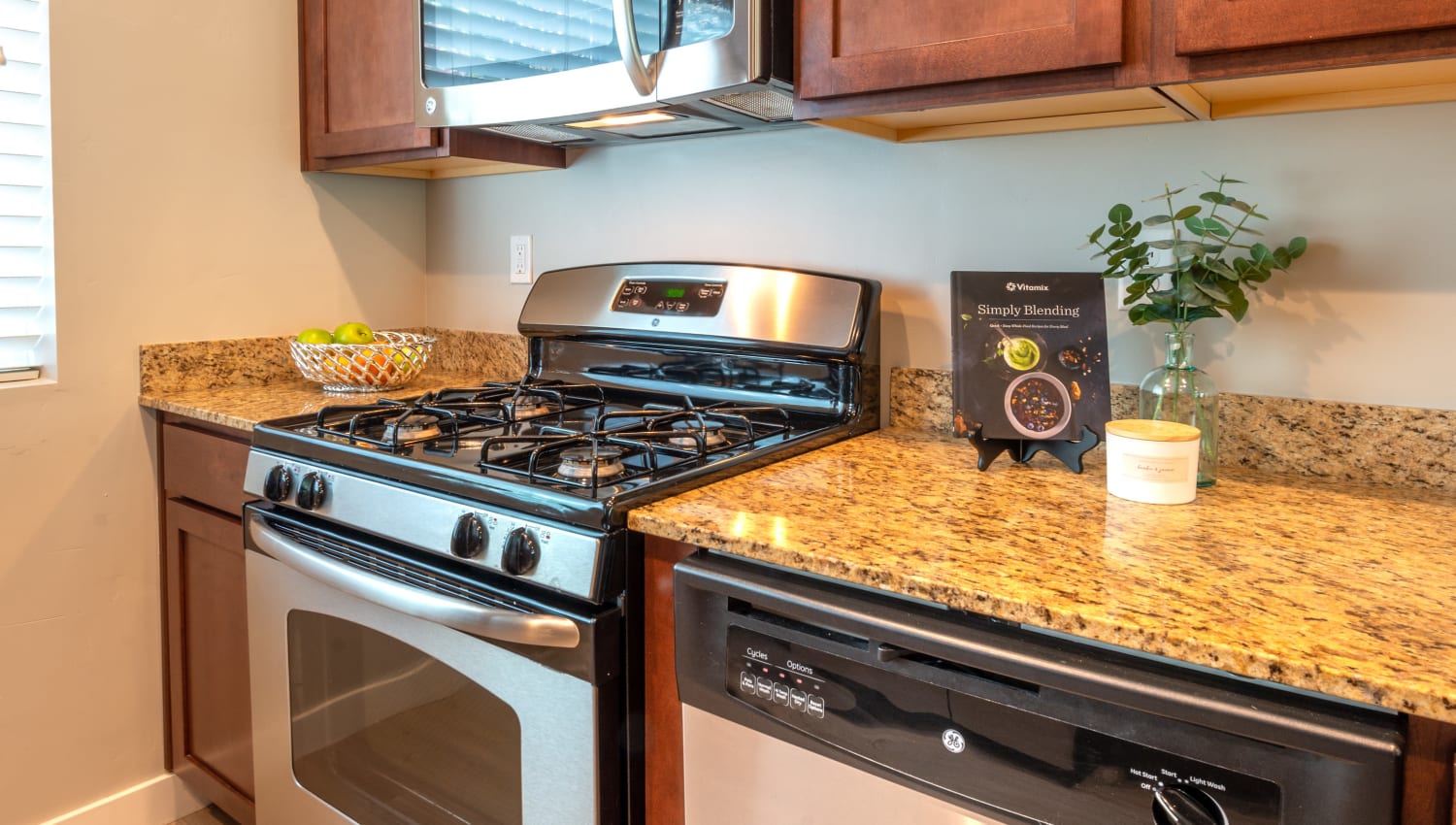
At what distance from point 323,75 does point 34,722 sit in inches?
54.3

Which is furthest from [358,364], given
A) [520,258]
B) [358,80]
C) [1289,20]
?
[1289,20]

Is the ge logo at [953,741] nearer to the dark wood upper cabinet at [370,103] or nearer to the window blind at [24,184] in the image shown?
the dark wood upper cabinet at [370,103]

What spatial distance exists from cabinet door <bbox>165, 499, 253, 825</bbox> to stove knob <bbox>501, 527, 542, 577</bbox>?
80 cm

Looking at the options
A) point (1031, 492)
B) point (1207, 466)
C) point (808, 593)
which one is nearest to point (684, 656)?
point (808, 593)

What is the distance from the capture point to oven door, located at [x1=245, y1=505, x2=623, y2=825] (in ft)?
3.54

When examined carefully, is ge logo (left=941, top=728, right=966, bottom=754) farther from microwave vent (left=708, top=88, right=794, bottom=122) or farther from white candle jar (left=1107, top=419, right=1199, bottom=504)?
microwave vent (left=708, top=88, right=794, bottom=122)

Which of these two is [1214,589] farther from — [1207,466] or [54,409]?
[54,409]

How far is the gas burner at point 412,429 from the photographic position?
136 centimetres

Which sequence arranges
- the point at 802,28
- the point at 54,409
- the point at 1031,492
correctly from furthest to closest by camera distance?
1. the point at 54,409
2. the point at 802,28
3. the point at 1031,492

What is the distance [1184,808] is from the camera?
73 cm

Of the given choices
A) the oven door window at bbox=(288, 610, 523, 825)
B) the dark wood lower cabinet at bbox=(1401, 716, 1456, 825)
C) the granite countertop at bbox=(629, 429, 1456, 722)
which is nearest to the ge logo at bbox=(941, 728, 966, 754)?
the granite countertop at bbox=(629, 429, 1456, 722)

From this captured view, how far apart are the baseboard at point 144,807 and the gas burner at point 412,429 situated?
3.59 ft

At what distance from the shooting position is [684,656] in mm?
1027

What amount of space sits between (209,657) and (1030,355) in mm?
1581
